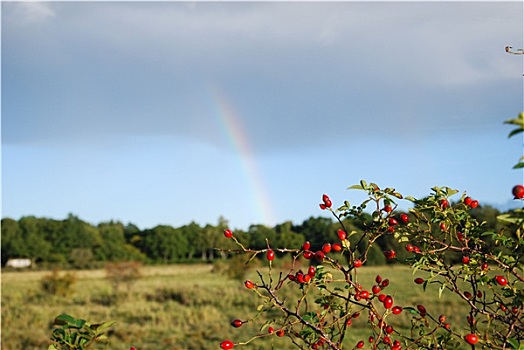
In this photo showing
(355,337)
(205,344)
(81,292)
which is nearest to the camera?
(355,337)

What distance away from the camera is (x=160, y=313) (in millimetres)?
18969

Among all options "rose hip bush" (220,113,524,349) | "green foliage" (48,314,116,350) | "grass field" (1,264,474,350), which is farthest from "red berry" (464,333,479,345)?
"grass field" (1,264,474,350)

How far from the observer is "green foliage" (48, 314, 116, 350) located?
7.22 feet

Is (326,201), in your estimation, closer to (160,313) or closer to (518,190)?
(518,190)

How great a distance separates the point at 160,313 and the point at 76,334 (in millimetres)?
17478

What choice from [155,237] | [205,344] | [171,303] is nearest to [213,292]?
[171,303]

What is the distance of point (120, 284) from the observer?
26.4 m

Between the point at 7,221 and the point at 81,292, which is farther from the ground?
the point at 7,221

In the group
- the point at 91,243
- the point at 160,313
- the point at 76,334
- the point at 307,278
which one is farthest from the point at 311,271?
the point at 91,243

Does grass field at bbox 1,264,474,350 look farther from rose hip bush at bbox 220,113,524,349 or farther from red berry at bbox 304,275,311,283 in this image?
red berry at bbox 304,275,311,283

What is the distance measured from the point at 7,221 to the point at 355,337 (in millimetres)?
36163

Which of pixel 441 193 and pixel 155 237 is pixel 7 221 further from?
pixel 441 193

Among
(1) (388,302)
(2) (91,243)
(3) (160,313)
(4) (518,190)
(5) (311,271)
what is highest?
(2) (91,243)

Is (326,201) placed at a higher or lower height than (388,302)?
higher
